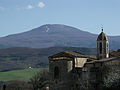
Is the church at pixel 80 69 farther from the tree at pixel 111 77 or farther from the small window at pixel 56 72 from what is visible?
the tree at pixel 111 77

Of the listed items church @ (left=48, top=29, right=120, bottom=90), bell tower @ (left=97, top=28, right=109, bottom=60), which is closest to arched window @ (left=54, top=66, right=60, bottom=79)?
church @ (left=48, top=29, right=120, bottom=90)

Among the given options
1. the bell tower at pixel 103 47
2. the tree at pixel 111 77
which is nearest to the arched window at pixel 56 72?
the bell tower at pixel 103 47

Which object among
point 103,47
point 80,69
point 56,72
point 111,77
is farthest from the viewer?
point 103,47

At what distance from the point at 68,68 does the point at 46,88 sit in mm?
5573

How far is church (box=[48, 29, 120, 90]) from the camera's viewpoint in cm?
6147

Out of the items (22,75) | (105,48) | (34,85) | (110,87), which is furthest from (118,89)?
(22,75)

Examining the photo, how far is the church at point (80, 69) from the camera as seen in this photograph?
Result: 61469 millimetres

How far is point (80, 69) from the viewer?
6425 cm

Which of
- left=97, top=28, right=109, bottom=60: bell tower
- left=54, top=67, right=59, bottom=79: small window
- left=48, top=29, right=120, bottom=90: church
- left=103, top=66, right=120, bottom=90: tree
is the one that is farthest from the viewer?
left=97, top=28, right=109, bottom=60: bell tower

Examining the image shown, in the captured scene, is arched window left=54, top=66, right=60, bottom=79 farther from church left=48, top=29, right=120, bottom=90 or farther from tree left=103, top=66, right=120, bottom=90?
tree left=103, top=66, right=120, bottom=90

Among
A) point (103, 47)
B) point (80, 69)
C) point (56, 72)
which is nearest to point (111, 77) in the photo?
point (80, 69)

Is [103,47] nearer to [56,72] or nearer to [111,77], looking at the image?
[56,72]

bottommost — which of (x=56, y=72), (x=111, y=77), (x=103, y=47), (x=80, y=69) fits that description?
(x=111, y=77)

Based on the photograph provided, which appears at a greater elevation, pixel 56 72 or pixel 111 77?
pixel 56 72
